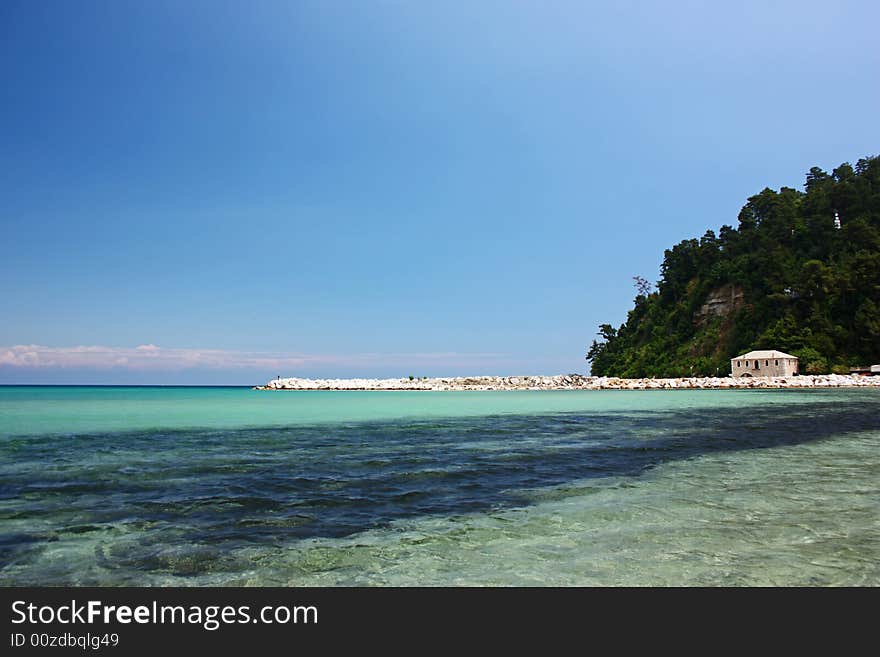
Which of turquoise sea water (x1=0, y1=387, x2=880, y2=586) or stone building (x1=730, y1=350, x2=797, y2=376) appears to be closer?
turquoise sea water (x1=0, y1=387, x2=880, y2=586)

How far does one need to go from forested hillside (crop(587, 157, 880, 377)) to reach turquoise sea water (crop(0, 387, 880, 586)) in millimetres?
54604

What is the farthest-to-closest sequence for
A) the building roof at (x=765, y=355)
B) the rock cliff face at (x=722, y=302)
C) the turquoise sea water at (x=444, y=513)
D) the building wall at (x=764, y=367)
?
the rock cliff face at (x=722, y=302)
the building roof at (x=765, y=355)
the building wall at (x=764, y=367)
the turquoise sea water at (x=444, y=513)

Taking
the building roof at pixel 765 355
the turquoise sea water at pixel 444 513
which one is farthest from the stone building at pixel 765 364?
the turquoise sea water at pixel 444 513

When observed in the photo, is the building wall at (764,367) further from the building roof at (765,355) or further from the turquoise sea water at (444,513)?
the turquoise sea water at (444,513)

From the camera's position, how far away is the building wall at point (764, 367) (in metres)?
53.4

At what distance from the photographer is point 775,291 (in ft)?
199

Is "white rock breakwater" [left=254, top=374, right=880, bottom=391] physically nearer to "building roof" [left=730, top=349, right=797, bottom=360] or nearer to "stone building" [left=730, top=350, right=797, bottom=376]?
"stone building" [left=730, top=350, right=797, bottom=376]

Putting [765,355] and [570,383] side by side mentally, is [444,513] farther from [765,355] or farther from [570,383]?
[570,383]

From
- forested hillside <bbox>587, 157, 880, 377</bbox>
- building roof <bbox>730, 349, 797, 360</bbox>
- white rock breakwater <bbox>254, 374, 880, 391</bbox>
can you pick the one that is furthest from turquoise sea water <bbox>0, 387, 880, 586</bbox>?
forested hillside <bbox>587, 157, 880, 377</bbox>

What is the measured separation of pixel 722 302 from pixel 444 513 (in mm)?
75184

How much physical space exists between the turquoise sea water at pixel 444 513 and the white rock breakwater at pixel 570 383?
45.1 metres

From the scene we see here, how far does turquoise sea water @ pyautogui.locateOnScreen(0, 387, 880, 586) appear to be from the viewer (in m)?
4.32
